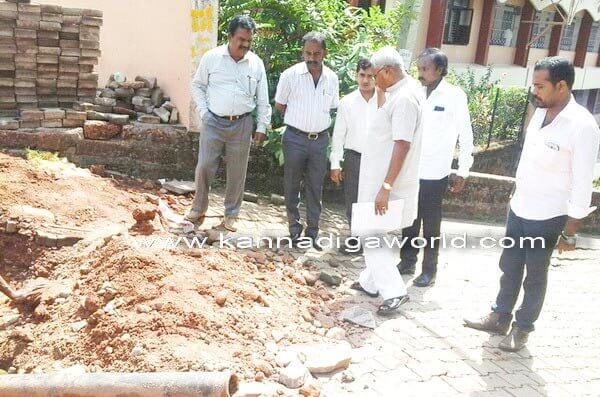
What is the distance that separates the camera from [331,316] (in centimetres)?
409

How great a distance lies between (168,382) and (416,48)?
11.3 meters

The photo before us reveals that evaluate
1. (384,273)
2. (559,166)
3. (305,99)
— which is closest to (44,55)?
(305,99)

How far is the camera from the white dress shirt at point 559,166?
340 centimetres

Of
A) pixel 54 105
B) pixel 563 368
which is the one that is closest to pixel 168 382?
pixel 563 368

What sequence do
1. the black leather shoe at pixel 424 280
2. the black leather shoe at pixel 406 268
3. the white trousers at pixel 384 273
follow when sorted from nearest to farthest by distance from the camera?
1. the white trousers at pixel 384 273
2. the black leather shoe at pixel 424 280
3. the black leather shoe at pixel 406 268

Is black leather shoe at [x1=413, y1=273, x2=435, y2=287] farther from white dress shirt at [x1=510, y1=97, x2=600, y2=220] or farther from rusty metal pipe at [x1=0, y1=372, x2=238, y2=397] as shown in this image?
rusty metal pipe at [x1=0, y1=372, x2=238, y2=397]

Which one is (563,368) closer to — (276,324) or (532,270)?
(532,270)

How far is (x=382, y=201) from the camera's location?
395 centimetres

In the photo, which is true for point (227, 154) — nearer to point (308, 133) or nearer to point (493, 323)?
Answer: point (308, 133)

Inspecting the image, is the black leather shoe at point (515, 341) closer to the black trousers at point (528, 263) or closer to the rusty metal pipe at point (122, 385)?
the black trousers at point (528, 263)

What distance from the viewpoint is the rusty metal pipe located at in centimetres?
277

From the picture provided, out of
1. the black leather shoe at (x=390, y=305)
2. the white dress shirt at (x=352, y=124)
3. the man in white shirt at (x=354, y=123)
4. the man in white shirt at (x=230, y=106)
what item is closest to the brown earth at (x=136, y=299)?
the black leather shoe at (x=390, y=305)

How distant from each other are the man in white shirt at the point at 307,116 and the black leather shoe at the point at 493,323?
1.72m

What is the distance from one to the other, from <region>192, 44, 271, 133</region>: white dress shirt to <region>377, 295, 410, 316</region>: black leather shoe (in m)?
2.20
